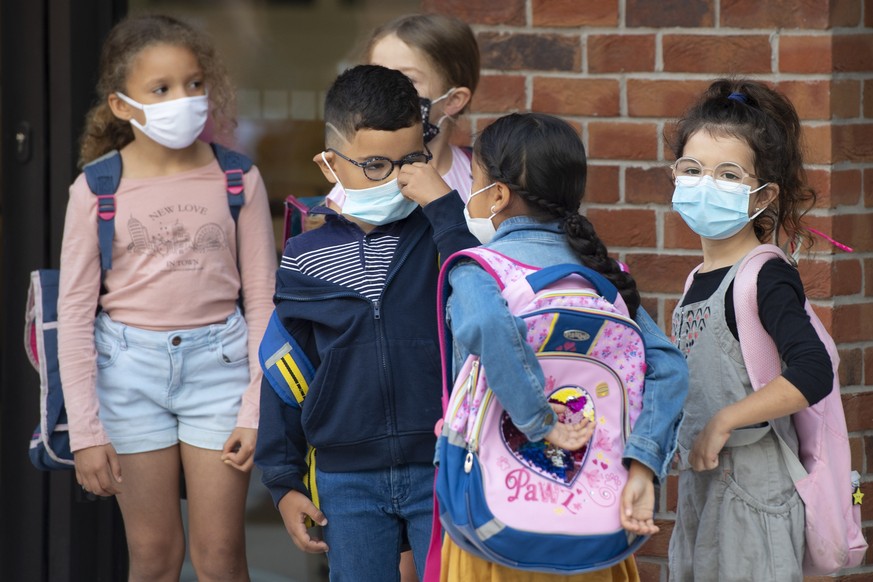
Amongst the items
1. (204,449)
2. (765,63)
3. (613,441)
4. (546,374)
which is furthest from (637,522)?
(765,63)

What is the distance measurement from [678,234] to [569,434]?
1.29 m

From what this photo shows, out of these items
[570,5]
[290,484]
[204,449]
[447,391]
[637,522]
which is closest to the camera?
[637,522]

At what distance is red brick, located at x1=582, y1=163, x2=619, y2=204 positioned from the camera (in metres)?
3.50

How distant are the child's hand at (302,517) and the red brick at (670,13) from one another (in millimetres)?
1702

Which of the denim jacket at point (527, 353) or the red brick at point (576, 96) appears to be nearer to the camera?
the denim jacket at point (527, 353)

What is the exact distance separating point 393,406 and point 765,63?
1.53 m

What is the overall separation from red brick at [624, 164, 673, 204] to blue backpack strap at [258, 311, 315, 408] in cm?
123

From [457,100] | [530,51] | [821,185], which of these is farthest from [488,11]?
[821,185]

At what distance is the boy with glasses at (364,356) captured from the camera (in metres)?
2.65

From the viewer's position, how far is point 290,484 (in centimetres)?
272

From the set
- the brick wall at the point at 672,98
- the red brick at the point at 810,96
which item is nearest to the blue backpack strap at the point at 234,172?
the brick wall at the point at 672,98

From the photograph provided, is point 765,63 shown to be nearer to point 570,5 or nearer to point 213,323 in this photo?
point 570,5

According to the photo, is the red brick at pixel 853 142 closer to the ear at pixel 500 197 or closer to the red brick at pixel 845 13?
the red brick at pixel 845 13

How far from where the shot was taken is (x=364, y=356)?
2.64 m
